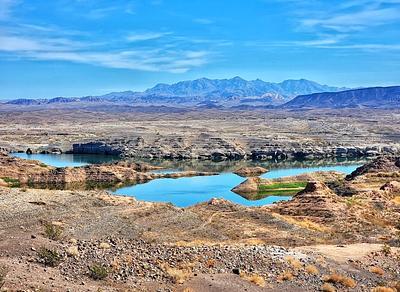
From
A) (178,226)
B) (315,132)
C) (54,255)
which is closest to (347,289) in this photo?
(54,255)

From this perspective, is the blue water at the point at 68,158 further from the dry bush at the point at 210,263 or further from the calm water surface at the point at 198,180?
the dry bush at the point at 210,263

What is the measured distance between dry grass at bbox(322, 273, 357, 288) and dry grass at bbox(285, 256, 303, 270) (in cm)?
123

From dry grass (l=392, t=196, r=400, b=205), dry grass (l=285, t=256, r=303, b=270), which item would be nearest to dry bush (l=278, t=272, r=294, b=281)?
dry grass (l=285, t=256, r=303, b=270)

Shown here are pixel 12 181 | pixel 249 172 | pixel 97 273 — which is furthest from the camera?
pixel 249 172

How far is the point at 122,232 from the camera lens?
31.1 m

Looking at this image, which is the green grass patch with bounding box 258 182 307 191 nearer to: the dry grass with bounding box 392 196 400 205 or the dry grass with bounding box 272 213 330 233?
the dry grass with bounding box 392 196 400 205

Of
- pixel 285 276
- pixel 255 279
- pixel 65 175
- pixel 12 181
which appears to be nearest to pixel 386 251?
pixel 285 276

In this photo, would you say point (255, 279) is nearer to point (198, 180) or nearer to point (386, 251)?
point (386, 251)

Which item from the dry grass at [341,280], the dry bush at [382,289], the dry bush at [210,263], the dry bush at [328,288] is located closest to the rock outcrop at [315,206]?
the dry grass at [341,280]

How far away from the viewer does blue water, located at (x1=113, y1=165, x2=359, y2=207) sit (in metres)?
65.0

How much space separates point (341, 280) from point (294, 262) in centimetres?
224

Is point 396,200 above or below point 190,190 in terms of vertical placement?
above

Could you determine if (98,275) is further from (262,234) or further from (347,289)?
(262,234)

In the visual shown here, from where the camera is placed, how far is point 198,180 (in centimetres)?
8388
